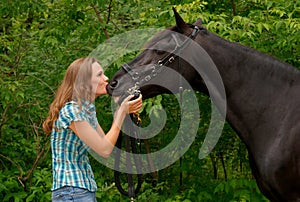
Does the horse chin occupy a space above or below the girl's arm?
above

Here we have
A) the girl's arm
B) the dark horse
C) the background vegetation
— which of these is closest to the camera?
the girl's arm

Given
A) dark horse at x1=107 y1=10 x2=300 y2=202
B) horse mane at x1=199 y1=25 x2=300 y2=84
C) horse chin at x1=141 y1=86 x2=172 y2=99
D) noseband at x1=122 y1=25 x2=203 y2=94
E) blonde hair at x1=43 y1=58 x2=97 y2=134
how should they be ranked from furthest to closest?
horse chin at x1=141 y1=86 x2=172 y2=99 → noseband at x1=122 y1=25 x2=203 y2=94 → horse mane at x1=199 y1=25 x2=300 y2=84 → dark horse at x1=107 y1=10 x2=300 y2=202 → blonde hair at x1=43 y1=58 x2=97 y2=134

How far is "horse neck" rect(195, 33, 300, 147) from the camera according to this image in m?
4.00

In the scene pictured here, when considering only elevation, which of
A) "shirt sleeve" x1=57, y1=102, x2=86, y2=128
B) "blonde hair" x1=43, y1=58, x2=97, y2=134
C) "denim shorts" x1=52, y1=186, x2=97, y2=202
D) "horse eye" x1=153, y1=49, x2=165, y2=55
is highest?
"horse eye" x1=153, y1=49, x2=165, y2=55

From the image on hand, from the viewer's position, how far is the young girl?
3430 millimetres

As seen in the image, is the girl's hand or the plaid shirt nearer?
the plaid shirt

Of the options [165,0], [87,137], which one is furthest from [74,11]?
[87,137]

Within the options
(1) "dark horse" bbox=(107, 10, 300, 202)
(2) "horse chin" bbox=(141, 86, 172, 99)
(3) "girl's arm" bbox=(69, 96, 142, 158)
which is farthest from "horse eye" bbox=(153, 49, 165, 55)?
(3) "girl's arm" bbox=(69, 96, 142, 158)

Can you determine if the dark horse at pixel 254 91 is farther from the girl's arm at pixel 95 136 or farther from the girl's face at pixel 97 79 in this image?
the girl's arm at pixel 95 136

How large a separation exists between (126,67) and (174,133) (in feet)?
8.69

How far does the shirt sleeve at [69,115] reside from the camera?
3424mm

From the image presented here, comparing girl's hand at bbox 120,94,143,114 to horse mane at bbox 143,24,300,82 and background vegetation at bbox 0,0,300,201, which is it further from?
background vegetation at bbox 0,0,300,201

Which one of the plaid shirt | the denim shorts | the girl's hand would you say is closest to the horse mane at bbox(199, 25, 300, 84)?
the girl's hand

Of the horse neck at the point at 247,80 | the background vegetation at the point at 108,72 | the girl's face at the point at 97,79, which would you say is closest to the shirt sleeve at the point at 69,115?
the girl's face at the point at 97,79
